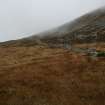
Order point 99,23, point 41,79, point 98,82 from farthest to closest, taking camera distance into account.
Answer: point 99,23, point 41,79, point 98,82

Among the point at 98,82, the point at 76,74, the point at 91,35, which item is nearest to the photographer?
the point at 98,82

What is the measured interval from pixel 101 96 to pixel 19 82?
40.6 ft

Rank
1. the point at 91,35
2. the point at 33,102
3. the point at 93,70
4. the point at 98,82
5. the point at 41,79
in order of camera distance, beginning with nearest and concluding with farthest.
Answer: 1. the point at 33,102
2. the point at 98,82
3. the point at 41,79
4. the point at 93,70
5. the point at 91,35

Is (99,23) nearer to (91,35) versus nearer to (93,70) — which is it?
(91,35)

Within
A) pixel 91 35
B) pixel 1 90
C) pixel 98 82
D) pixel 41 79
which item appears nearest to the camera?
pixel 1 90

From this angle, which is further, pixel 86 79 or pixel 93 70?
pixel 93 70

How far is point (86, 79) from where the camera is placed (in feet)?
123

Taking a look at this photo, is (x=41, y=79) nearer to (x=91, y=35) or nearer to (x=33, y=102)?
(x=33, y=102)

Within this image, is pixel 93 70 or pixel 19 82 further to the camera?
pixel 93 70

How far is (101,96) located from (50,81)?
9.34 m

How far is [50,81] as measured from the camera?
37156 millimetres

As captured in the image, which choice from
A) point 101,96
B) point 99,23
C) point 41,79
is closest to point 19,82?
point 41,79

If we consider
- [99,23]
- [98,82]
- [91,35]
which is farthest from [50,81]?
[99,23]

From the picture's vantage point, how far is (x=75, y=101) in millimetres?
28594
